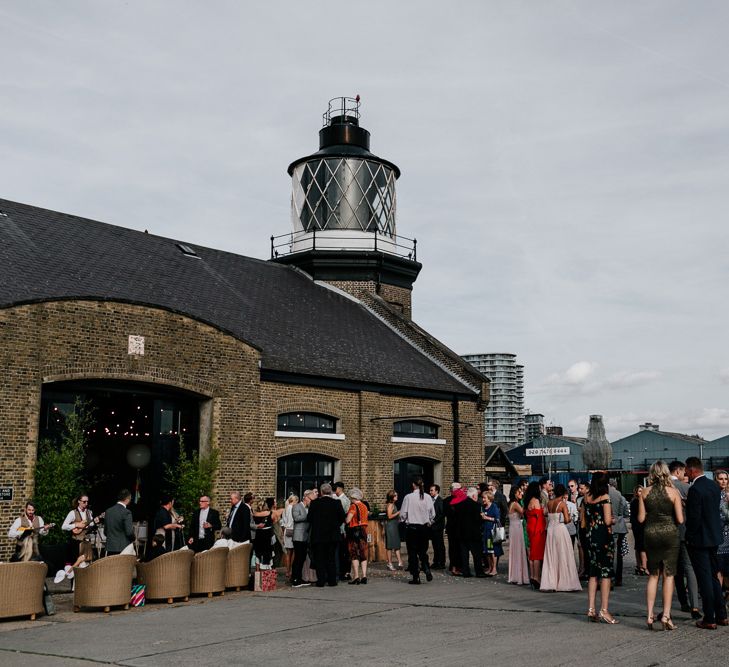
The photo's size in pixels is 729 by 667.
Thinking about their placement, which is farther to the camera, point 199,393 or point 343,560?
point 199,393

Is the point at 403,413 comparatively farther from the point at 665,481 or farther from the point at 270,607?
the point at 665,481

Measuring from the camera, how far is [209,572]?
1150cm

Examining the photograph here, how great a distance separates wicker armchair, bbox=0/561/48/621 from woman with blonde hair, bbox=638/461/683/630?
7189 mm

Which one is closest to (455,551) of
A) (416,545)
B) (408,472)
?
(416,545)

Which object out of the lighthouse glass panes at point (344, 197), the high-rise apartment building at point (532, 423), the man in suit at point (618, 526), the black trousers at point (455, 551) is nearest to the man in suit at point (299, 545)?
the black trousers at point (455, 551)

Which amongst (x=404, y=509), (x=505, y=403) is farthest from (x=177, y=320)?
(x=505, y=403)

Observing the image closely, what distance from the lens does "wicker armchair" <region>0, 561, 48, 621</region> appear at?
374 inches

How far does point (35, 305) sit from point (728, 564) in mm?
11725

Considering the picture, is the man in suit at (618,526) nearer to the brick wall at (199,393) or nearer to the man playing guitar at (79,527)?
the brick wall at (199,393)

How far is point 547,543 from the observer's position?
450 inches

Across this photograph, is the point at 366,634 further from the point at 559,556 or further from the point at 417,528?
the point at 417,528

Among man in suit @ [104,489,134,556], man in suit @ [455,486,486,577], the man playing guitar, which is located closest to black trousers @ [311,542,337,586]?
man in suit @ [455,486,486,577]

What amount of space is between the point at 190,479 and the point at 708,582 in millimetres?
10532

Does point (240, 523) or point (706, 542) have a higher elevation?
point (706, 542)
